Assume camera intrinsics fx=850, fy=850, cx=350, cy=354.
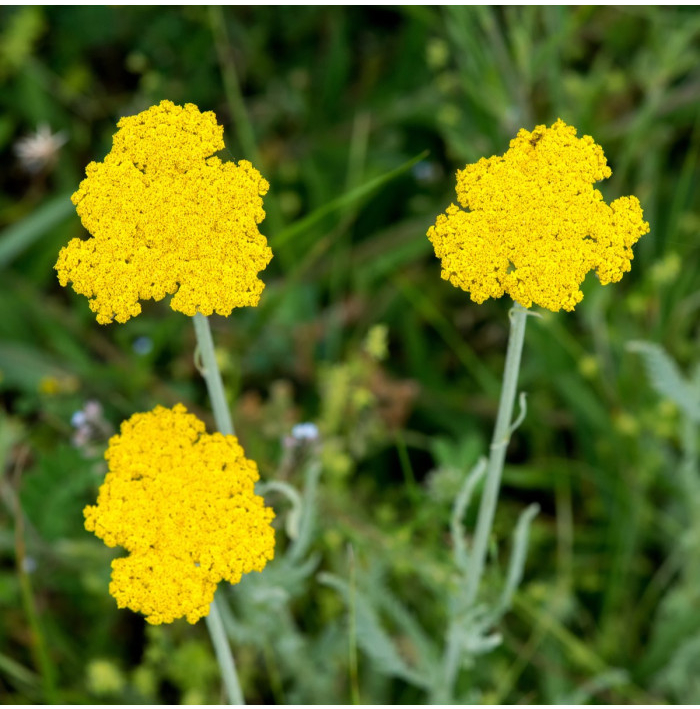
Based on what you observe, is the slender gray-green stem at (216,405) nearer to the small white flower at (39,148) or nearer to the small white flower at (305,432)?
the small white flower at (305,432)

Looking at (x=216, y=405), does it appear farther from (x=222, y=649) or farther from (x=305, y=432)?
(x=305, y=432)

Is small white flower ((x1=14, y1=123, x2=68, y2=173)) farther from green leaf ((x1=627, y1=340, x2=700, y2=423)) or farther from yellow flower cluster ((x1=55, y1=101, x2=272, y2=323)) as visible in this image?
green leaf ((x1=627, y1=340, x2=700, y2=423))

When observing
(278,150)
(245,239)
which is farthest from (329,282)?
(245,239)

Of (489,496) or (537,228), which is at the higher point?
(537,228)

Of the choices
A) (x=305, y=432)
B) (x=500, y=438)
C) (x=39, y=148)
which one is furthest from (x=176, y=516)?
(x=39, y=148)

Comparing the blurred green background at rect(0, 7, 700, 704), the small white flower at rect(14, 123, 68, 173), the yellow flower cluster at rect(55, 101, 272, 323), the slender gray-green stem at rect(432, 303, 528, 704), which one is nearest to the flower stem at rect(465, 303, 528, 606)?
the slender gray-green stem at rect(432, 303, 528, 704)

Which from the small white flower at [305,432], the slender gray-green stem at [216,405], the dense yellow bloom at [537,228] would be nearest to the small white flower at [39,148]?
the small white flower at [305,432]
